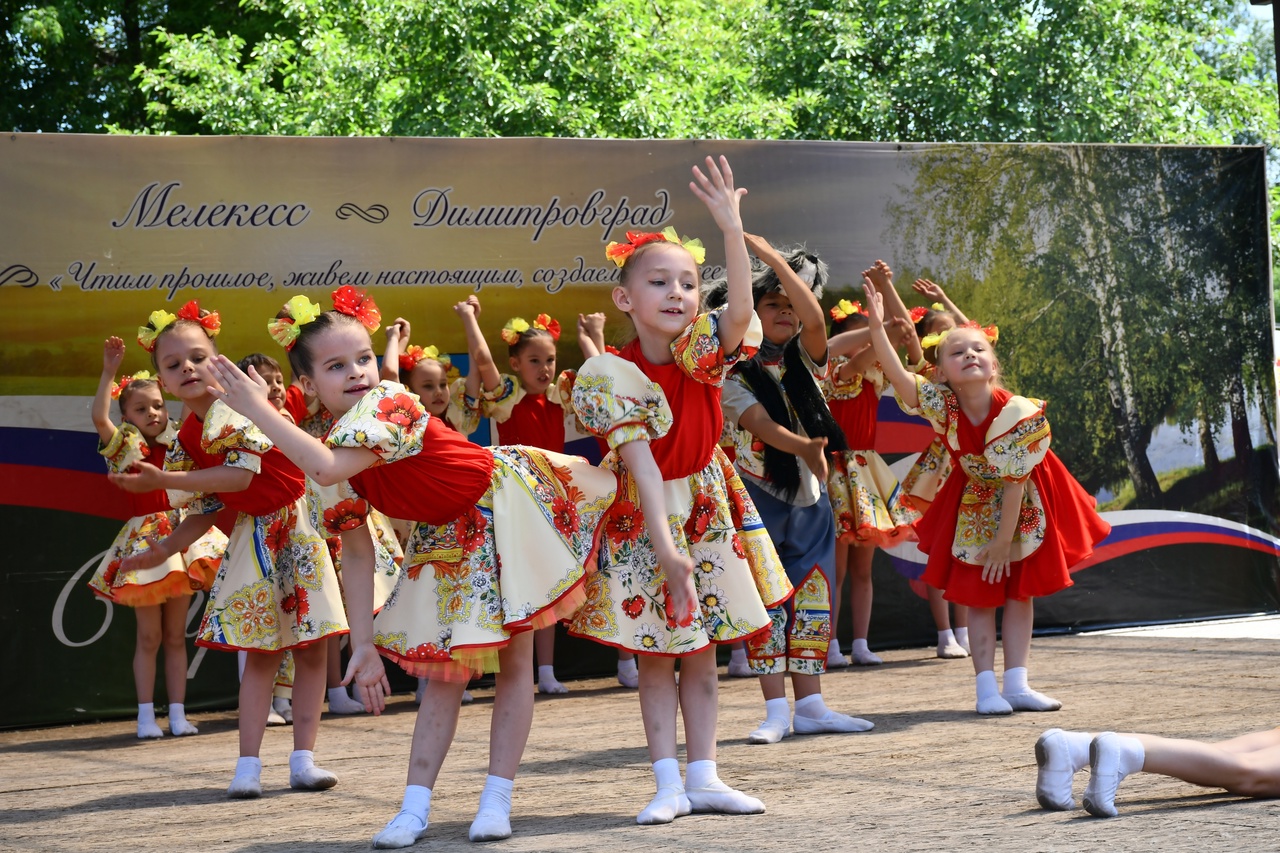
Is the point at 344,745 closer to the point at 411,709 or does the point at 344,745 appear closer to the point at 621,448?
the point at 411,709

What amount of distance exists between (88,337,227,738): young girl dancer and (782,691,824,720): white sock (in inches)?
95.2

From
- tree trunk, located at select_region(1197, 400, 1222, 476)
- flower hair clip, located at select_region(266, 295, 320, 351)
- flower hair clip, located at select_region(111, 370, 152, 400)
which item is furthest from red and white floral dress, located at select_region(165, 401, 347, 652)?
tree trunk, located at select_region(1197, 400, 1222, 476)

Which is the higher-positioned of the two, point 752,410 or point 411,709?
point 752,410

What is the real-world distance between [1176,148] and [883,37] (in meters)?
8.84

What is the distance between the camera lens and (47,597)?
5.77 metres

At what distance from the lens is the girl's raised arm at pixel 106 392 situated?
536 cm

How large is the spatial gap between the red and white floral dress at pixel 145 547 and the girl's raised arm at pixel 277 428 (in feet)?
9.04

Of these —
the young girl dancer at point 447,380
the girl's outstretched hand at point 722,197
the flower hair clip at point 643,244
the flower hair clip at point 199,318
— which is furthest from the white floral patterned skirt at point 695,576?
the young girl dancer at point 447,380

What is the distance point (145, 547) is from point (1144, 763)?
3935 millimetres

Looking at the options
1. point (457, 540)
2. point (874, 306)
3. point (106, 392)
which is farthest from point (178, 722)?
point (874, 306)

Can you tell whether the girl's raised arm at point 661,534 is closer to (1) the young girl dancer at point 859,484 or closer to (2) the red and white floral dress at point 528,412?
(1) the young girl dancer at point 859,484

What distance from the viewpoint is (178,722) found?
18.0 feet

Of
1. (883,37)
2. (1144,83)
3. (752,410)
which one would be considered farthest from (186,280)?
(1144,83)

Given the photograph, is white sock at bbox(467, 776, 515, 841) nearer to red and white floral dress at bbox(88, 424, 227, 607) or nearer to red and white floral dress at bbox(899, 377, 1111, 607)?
red and white floral dress at bbox(899, 377, 1111, 607)
